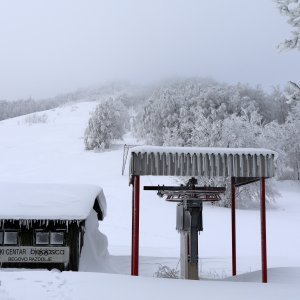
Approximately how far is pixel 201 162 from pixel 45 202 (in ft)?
20.0

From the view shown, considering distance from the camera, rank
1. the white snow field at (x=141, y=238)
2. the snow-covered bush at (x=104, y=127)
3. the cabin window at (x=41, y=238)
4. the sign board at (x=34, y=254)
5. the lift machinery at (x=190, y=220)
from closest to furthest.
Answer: the white snow field at (x=141, y=238) < the lift machinery at (x=190, y=220) < the sign board at (x=34, y=254) < the cabin window at (x=41, y=238) < the snow-covered bush at (x=104, y=127)

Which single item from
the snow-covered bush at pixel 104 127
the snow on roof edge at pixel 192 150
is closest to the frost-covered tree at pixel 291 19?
the snow on roof edge at pixel 192 150

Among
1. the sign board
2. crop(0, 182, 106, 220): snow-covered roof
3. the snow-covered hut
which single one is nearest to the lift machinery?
crop(0, 182, 106, 220): snow-covered roof

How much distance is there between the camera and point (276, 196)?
121 ft

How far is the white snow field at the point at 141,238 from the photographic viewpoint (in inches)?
363

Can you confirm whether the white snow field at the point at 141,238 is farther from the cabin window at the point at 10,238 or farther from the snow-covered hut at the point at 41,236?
the cabin window at the point at 10,238

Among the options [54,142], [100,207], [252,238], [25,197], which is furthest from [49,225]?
[54,142]

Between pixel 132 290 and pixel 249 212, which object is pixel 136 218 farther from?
pixel 249 212

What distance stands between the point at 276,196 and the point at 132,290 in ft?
97.3

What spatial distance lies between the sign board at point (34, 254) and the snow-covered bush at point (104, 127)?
42.9m

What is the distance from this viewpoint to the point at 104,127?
58.8m

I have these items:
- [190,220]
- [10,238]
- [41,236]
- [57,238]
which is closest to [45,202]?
[41,236]

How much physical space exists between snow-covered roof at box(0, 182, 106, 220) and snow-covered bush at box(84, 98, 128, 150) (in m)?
41.3

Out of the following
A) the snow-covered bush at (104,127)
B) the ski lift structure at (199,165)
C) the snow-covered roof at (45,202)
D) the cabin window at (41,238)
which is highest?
the snow-covered bush at (104,127)
